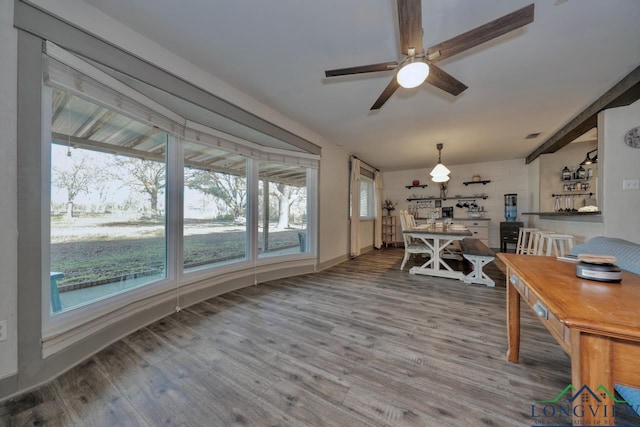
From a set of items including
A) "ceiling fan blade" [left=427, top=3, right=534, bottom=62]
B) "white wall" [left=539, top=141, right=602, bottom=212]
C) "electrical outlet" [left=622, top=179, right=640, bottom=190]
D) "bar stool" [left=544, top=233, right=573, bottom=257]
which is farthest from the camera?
"white wall" [left=539, top=141, right=602, bottom=212]

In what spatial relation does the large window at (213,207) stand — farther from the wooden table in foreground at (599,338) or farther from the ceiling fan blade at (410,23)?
the wooden table in foreground at (599,338)

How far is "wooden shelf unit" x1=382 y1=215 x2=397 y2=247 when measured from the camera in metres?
6.76

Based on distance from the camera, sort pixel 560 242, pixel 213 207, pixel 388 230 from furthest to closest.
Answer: pixel 388 230 < pixel 560 242 < pixel 213 207

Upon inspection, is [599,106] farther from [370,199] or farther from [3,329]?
[3,329]

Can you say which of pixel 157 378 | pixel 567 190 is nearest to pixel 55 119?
pixel 157 378

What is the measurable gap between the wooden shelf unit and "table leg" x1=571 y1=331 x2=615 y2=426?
247 inches

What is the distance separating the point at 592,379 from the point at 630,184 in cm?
375

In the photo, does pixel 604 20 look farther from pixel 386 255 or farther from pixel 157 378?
pixel 386 255

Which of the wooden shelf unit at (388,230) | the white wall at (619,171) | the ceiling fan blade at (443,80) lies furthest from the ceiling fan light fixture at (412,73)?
the wooden shelf unit at (388,230)

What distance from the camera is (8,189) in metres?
1.21

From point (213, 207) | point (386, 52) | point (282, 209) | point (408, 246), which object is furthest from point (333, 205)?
point (386, 52)

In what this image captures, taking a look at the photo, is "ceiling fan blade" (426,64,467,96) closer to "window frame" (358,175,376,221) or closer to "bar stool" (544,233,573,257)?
"bar stool" (544,233,573,257)

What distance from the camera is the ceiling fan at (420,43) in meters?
1.23

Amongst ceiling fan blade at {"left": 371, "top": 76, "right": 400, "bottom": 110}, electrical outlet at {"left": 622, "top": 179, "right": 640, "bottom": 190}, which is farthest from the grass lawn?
electrical outlet at {"left": 622, "top": 179, "right": 640, "bottom": 190}
